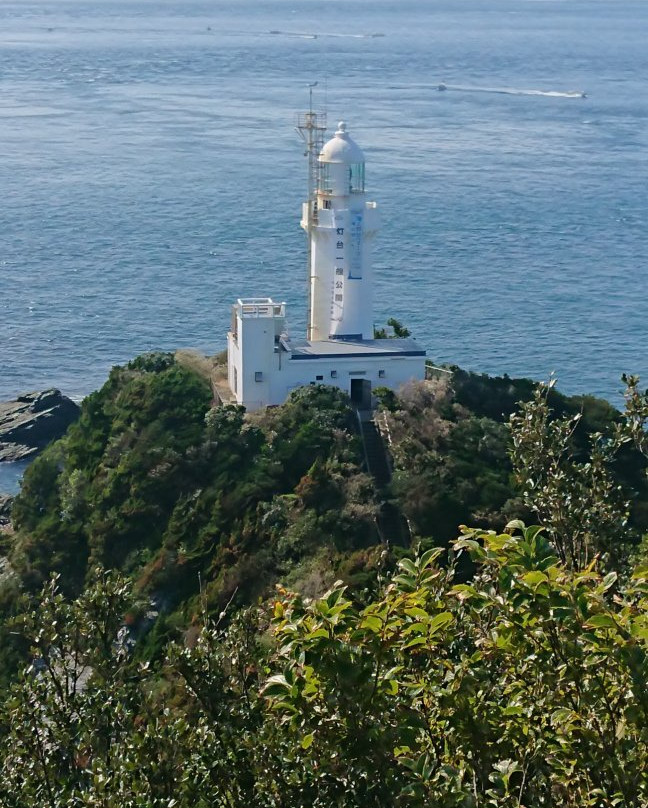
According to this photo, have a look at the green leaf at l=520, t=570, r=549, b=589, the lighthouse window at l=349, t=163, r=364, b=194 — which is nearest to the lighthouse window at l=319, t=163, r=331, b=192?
the lighthouse window at l=349, t=163, r=364, b=194

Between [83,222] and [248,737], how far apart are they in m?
72.5

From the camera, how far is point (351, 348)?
133 ft

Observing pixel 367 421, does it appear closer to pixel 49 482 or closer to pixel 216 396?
pixel 216 396

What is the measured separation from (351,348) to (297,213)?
44312 mm

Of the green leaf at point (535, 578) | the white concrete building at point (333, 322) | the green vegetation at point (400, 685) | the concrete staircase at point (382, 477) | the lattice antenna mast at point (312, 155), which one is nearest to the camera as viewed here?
the green leaf at point (535, 578)

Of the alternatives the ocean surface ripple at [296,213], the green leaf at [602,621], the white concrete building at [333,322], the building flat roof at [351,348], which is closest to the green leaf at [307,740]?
the green leaf at [602,621]

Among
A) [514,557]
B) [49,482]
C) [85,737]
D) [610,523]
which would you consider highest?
[514,557]

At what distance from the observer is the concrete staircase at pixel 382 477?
114 ft

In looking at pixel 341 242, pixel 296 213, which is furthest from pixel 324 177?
pixel 296 213

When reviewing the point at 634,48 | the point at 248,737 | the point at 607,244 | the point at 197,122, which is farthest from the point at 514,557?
the point at 634,48

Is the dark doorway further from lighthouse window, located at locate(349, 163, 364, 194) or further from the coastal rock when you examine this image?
the coastal rock

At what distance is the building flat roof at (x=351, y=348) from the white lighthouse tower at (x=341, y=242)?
0.48m

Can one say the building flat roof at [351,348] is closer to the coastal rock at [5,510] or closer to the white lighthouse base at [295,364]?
the white lighthouse base at [295,364]

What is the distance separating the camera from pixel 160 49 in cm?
17188
